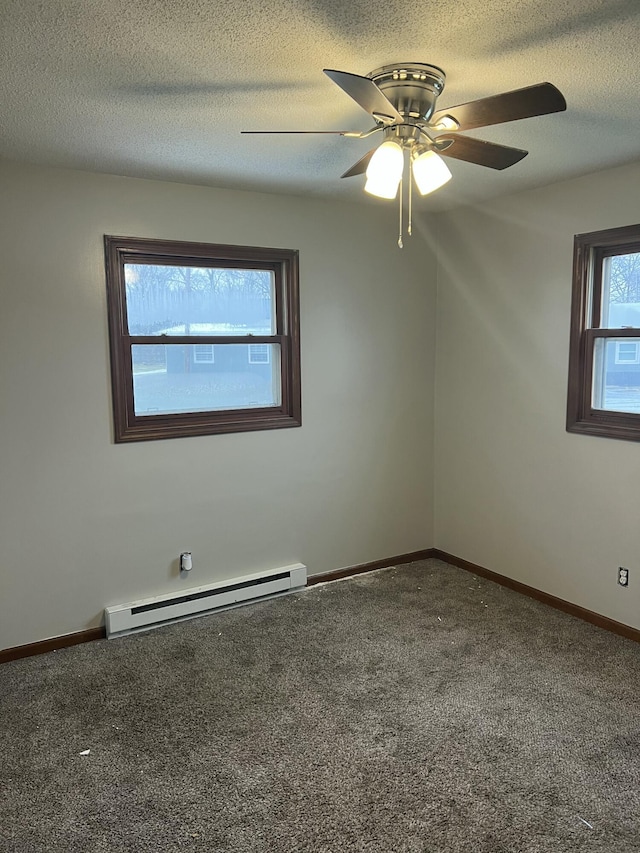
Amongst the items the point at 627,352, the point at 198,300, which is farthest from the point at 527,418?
the point at 198,300

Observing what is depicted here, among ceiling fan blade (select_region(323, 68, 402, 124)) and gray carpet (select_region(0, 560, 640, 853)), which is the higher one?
ceiling fan blade (select_region(323, 68, 402, 124))

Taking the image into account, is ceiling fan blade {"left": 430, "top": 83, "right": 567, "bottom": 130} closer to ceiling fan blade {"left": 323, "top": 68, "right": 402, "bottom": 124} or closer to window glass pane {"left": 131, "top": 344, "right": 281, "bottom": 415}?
ceiling fan blade {"left": 323, "top": 68, "right": 402, "bottom": 124}

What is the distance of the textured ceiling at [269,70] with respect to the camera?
5.50ft

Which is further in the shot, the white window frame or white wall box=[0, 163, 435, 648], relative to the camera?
the white window frame

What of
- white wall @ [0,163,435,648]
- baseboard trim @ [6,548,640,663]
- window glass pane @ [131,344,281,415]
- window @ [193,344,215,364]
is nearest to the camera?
white wall @ [0,163,435,648]

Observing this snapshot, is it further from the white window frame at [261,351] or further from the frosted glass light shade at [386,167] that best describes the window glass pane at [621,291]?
the white window frame at [261,351]

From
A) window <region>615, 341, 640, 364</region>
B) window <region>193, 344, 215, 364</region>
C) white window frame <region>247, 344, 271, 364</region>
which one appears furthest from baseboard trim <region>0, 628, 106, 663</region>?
window <region>615, 341, 640, 364</region>

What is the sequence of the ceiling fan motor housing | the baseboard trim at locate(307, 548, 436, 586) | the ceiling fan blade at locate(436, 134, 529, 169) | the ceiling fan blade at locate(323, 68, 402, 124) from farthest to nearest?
1. the baseboard trim at locate(307, 548, 436, 586)
2. the ceiling fan blade at locate(436, 134, 529, 169)
3. the ceiling fan motor housing
4. the ceiling fan blade at locate(323, 68, 402, 124)

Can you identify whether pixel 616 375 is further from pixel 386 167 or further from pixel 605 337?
pixel 386 167

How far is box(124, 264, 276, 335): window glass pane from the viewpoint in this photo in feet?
11.3

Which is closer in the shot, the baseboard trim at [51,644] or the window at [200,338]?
→ the baseboard trim at [51,644]

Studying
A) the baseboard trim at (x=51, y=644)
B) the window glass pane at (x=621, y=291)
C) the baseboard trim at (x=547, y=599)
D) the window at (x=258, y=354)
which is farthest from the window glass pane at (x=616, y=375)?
the baseboard trim at (x=51, y=644)

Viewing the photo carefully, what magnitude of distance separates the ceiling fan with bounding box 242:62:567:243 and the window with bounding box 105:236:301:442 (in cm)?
155

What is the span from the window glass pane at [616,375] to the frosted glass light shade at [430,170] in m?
1.71
